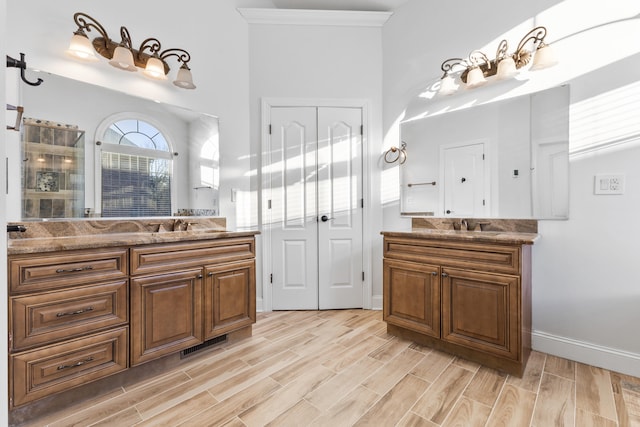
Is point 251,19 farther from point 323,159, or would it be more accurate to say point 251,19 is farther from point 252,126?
point 323,159

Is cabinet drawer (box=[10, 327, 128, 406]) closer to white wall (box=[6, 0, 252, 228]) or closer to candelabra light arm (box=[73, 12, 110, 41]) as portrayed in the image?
white wall (box=[6, 0, 252, 228])

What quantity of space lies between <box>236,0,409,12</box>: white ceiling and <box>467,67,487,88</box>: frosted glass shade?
1160 mm

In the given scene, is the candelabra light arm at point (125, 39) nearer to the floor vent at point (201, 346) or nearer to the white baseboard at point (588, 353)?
the floor vent at point (201, 346)

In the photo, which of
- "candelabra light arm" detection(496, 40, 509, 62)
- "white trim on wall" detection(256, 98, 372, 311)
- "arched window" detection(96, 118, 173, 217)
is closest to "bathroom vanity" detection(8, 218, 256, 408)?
"arched window" detection(96, 118, 173, 217)

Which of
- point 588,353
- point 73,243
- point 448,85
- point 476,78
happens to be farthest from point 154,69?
point 588,353

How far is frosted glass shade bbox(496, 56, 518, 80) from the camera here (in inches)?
87.5

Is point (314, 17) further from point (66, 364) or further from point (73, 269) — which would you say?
point (66, 364)

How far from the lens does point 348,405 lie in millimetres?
1588

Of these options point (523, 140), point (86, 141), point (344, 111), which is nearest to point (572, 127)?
point (523, 140)

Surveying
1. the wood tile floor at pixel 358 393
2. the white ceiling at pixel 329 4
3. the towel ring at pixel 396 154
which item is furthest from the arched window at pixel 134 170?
the towel ring at pixel 396 154

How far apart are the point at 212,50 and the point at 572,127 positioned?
2967 millimetres

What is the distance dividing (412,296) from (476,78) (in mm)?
1764

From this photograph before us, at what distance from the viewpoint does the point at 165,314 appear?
186cm

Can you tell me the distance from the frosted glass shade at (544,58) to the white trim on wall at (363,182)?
4.60 feet
